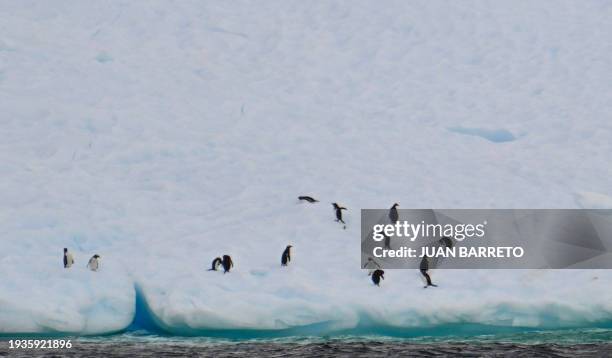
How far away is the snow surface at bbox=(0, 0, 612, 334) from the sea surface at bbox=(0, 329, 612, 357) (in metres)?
0.26

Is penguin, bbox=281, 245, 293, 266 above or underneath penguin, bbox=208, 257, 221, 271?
above

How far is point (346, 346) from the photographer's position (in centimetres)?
1169

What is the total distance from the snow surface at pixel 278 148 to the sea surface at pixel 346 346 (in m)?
0.26

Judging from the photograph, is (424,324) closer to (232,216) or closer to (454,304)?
(454,304)

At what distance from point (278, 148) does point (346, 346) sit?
5.51m

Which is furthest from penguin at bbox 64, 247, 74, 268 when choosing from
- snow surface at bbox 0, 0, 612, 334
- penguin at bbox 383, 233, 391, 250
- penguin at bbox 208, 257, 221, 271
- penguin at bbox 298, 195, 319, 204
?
penguin at bbox 383, 233, 391, 250

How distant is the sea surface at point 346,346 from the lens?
1112cm

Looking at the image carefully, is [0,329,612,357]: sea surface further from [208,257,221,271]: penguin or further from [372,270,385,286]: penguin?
[208,257,221,271]: penguin

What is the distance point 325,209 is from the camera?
14.9 metres

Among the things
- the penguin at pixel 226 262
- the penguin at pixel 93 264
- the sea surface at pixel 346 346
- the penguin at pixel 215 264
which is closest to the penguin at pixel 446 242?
the sea surface at pixel 346 346

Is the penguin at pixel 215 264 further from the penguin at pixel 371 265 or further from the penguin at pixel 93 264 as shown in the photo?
the penguin at pixel 371 265

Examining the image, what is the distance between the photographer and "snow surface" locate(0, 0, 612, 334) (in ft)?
41.4

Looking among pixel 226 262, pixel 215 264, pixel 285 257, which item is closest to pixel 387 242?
pixel 285 257

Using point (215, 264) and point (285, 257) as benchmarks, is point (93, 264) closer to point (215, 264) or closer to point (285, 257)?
point (215, 264)
